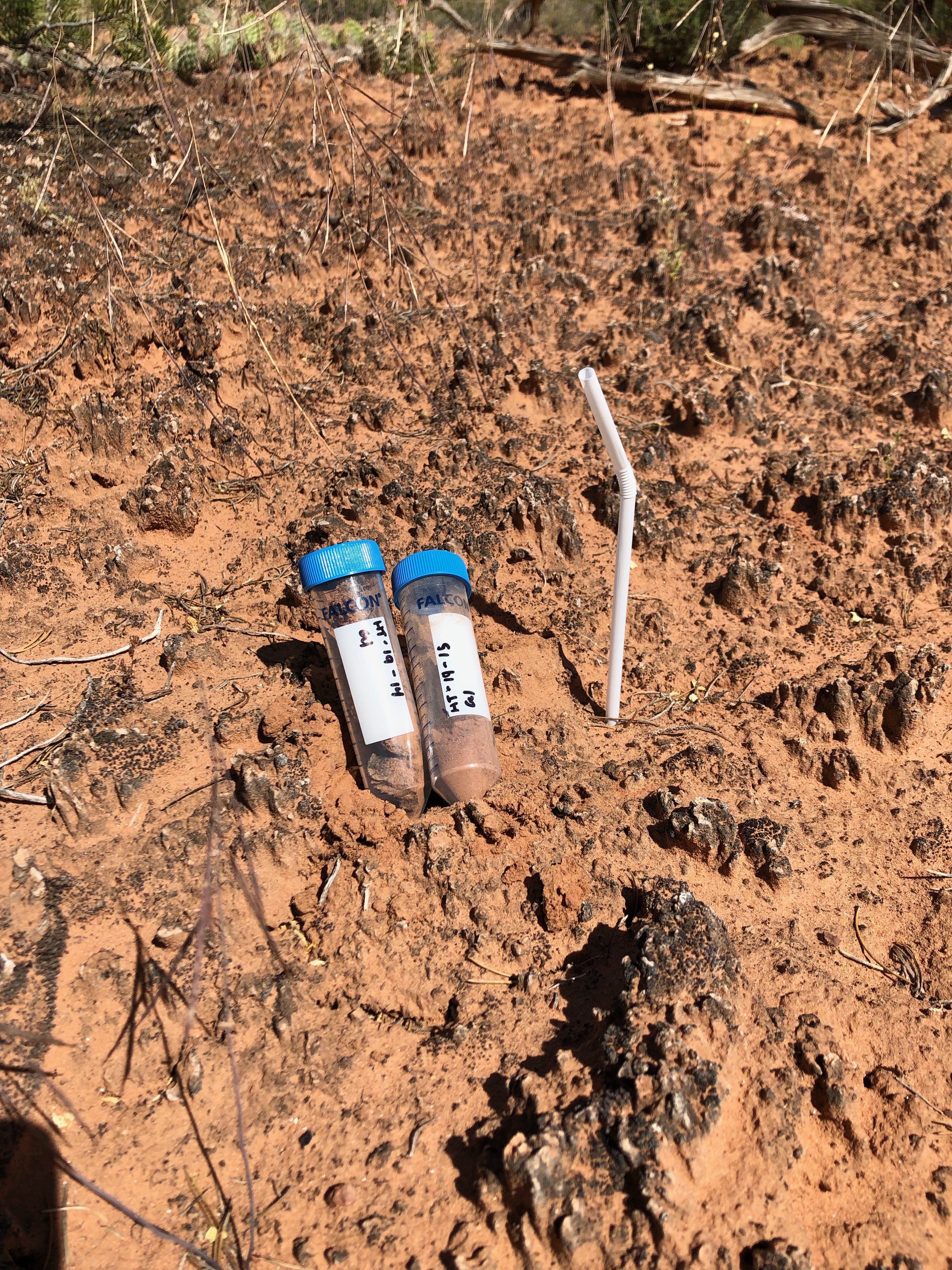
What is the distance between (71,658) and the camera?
2.59m

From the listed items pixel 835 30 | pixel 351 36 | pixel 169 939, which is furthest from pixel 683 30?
pixel 169 939

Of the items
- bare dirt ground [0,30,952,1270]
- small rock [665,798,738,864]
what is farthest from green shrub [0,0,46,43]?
small rock [665,798,738,864]

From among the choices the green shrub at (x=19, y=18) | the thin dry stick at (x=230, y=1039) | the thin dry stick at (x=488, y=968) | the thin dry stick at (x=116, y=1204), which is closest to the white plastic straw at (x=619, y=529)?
the thin dry stick at (x=488, y=968)

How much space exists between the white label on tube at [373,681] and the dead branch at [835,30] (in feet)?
16.5

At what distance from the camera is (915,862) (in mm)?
2207

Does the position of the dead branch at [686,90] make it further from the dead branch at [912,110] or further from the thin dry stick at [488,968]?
the thin dry stick at [488,968]

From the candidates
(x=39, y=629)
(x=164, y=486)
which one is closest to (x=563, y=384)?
(x=164, y=486)

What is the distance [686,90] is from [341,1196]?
5554 mm

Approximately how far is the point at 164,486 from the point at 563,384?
161 centimetres

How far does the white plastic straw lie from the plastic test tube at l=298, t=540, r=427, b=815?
1.80ft

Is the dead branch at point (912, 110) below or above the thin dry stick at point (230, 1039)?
above

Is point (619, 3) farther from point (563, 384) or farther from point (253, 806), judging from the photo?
point (253, 806)

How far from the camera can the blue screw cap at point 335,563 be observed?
2201 mm

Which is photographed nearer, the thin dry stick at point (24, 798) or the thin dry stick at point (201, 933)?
the thin dry stick at point (201, 933)
